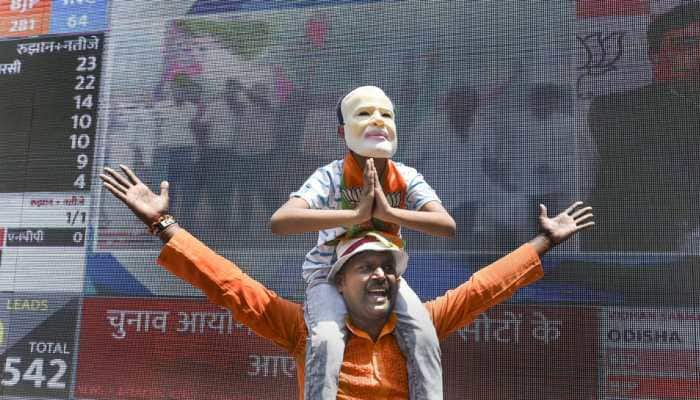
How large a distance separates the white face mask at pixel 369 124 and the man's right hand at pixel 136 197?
44cm

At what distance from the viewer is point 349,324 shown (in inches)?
59.6

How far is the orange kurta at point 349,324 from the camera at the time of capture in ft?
4.89

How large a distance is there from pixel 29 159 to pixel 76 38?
0.54 m

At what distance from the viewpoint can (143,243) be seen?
275cm

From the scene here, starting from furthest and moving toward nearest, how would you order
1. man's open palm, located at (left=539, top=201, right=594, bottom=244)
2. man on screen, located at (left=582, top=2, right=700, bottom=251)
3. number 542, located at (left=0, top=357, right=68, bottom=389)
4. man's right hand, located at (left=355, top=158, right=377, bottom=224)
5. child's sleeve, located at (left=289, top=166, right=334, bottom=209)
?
number 542, located at (left=0, top=357, right=68, bottom=389), man on screen, located at (left=582, top=2, right=700, bottom=251), man's open palm, located at (left=539, top=201, right=594, bottom=244), child's sleeve, located at (left=289, top=166, right=334, bottom=209), man's right hand, located at (left=355, top=158, right=377, bottom=224)

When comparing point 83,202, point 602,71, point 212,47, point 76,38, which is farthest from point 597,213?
point 76,38

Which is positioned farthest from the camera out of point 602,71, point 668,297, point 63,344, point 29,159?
point 29,159

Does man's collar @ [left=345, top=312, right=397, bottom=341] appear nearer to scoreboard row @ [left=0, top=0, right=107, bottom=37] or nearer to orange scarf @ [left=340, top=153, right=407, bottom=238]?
orange scarf @ [left=340, top=153, right=407, bottom=238]

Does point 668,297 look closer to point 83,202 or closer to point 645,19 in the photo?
point 645,19

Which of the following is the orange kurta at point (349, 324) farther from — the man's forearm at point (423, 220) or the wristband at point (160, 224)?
the man's forearm at point (423, 220)

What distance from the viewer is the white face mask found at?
61.1 inches

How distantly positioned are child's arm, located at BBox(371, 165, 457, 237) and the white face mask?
0.13 m

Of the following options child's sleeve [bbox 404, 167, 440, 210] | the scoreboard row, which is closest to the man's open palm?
child's sleeve [bbox 404, 167, 440, 210]

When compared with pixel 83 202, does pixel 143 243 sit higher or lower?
lower
